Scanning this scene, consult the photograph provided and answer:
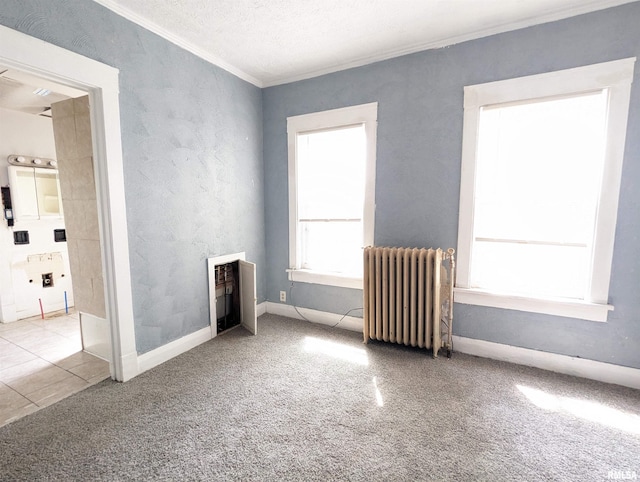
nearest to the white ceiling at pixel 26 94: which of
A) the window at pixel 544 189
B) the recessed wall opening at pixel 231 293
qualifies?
the recessed wall opening at pixel 231 293

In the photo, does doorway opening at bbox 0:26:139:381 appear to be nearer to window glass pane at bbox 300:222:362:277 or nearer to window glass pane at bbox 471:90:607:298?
window glass pane at bbox 300:222:362:277

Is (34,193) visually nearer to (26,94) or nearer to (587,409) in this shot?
(26,94)

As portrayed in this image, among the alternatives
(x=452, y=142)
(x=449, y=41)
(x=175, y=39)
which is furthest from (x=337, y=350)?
(x=175, y=39)

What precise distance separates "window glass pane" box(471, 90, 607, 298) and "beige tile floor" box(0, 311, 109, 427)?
11.4ft

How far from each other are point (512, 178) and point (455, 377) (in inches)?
68.0

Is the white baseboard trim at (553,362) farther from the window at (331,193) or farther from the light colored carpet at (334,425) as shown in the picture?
the window at (331,193)

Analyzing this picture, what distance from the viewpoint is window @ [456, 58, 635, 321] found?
7.39 ft

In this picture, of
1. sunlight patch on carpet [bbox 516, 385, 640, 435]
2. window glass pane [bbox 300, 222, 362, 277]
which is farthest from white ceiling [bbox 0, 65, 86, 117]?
sunlight patch on carpet [bbox 516, 385, 640, 435]

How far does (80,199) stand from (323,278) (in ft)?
7.84

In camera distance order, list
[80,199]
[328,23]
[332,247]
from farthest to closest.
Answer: [332,247], [80,199], [328,23]

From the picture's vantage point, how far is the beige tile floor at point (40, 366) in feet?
7.09

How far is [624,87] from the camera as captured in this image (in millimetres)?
2148

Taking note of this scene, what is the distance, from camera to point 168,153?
103 inches

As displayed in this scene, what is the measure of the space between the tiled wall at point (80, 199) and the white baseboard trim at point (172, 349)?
0.52 m
